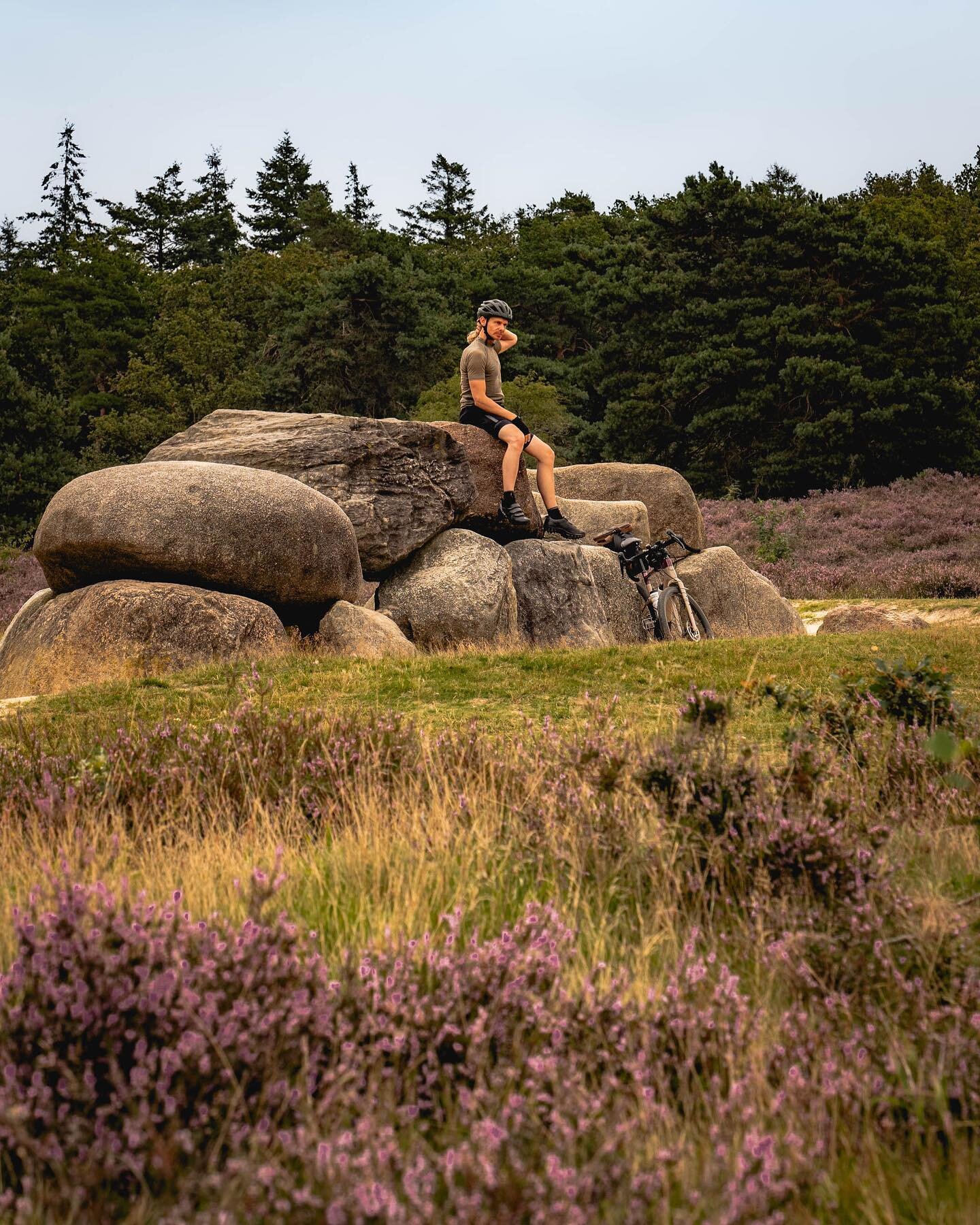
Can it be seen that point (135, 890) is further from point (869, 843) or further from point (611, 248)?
point (611, 248)

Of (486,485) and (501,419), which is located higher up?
(501,419)

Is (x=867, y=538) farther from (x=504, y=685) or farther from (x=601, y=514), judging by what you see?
(x=504, y=685)

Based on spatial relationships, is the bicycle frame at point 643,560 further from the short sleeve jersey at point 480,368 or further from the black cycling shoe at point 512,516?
the short sleeve jersey at point 480,368

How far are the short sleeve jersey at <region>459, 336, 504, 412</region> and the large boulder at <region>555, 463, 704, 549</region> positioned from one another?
2907mm

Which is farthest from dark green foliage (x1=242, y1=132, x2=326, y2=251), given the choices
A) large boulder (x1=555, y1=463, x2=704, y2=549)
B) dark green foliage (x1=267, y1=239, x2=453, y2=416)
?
large boulder (x1=555, y1=463, x2=704, y2=549)

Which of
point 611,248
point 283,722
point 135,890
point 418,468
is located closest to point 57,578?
point 418,468

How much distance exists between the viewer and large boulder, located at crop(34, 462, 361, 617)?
9.94m

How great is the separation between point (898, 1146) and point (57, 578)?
9955 millimetres

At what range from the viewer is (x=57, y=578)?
34.7 ft

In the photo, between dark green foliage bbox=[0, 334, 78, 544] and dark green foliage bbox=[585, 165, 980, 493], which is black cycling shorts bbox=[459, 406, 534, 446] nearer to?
dark green foliage bbox=[0, 334, 78, 544]

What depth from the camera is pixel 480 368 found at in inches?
520

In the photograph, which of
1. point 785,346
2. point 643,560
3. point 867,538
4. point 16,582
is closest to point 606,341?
point 785,346

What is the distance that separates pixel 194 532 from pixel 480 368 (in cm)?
475

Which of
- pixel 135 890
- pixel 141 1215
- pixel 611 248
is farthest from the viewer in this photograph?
pixel 611 248
